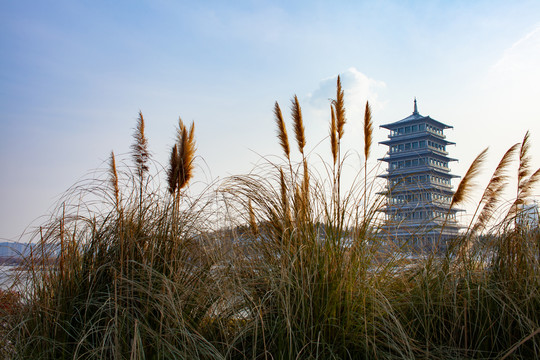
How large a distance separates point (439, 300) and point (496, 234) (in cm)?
63

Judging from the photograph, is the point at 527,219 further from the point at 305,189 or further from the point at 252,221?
the point at 252,221

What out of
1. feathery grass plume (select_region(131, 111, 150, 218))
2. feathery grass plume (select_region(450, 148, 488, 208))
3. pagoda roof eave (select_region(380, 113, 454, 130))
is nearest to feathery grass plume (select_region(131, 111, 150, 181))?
feathery grass plume (select_region(131, 111, 150, 218))

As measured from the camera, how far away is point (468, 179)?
10.8ft

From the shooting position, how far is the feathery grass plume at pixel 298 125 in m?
3.21

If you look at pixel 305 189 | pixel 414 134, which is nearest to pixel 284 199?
pixel 305 189

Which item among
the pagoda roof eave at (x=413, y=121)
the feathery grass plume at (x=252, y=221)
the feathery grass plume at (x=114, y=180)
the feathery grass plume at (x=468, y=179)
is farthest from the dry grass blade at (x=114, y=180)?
the pagoda roof eave at (x=413, y=121)

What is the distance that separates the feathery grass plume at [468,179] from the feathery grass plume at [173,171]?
6.10 feet

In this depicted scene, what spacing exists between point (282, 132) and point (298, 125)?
12cm

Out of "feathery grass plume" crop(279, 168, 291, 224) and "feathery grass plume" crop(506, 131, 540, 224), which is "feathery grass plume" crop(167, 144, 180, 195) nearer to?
"feathery grass plume" crop(279, 168, 291, 224)

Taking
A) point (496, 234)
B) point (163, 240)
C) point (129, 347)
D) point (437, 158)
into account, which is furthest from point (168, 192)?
point (437, 158)

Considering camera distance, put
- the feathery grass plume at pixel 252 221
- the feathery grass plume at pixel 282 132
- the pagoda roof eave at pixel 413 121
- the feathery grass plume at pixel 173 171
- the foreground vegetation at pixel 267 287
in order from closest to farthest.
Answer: the foreground vegetation at pixel 267 287 → the feathery grass plume at pixel 252 221 → the feathery grass plume at pixel 173 171 → the feathery grass plume at pixel 282 132 → the pagoda roof eave at pixel 413 121

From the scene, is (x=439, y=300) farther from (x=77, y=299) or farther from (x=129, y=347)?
(x=77, y=299)

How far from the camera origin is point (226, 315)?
2.30m

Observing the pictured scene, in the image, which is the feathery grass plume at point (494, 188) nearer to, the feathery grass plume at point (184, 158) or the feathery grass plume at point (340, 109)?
the feathery grass plume at point (340, 109)
